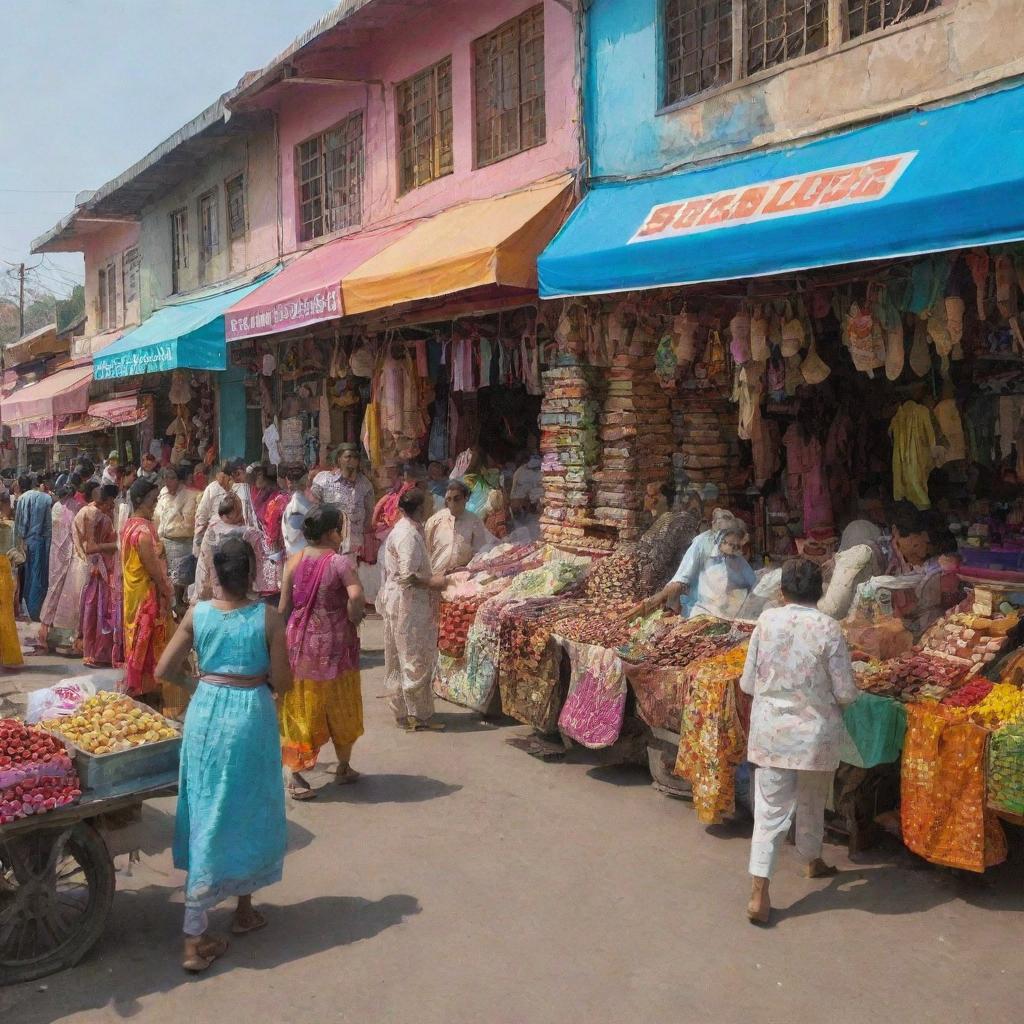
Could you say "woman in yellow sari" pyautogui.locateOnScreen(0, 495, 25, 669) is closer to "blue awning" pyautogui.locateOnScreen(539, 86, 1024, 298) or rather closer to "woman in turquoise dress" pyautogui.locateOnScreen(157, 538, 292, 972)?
"blue awning" pyautogui.locateOnScreen(539, 86, 1024, 298)

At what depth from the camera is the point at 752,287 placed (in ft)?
25.6

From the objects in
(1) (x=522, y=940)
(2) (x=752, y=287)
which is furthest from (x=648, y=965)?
(2) (x=752, y=287)

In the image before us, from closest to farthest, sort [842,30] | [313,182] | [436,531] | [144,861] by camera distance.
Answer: [144,861]
[842,30]
[436,531]
[313,182]

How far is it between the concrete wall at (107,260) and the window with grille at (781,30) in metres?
15.7

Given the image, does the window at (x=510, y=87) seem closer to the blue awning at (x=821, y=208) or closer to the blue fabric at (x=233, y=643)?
the blue awning at (x=821, y=208)

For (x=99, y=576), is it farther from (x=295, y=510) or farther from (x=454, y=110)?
(x=454, y=110)

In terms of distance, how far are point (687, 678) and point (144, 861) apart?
2989mm

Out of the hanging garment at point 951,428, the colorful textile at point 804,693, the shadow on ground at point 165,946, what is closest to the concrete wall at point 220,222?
the hanging garment at point 951,428

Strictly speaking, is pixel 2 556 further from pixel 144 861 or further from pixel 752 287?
pixel 752 287

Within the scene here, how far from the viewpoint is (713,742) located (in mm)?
5227

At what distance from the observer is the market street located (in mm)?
3756

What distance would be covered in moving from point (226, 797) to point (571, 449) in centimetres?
548

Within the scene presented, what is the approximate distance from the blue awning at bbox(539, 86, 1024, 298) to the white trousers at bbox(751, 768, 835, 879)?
9.22 ft

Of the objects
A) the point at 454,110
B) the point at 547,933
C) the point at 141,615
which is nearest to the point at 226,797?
the point at 547,933
